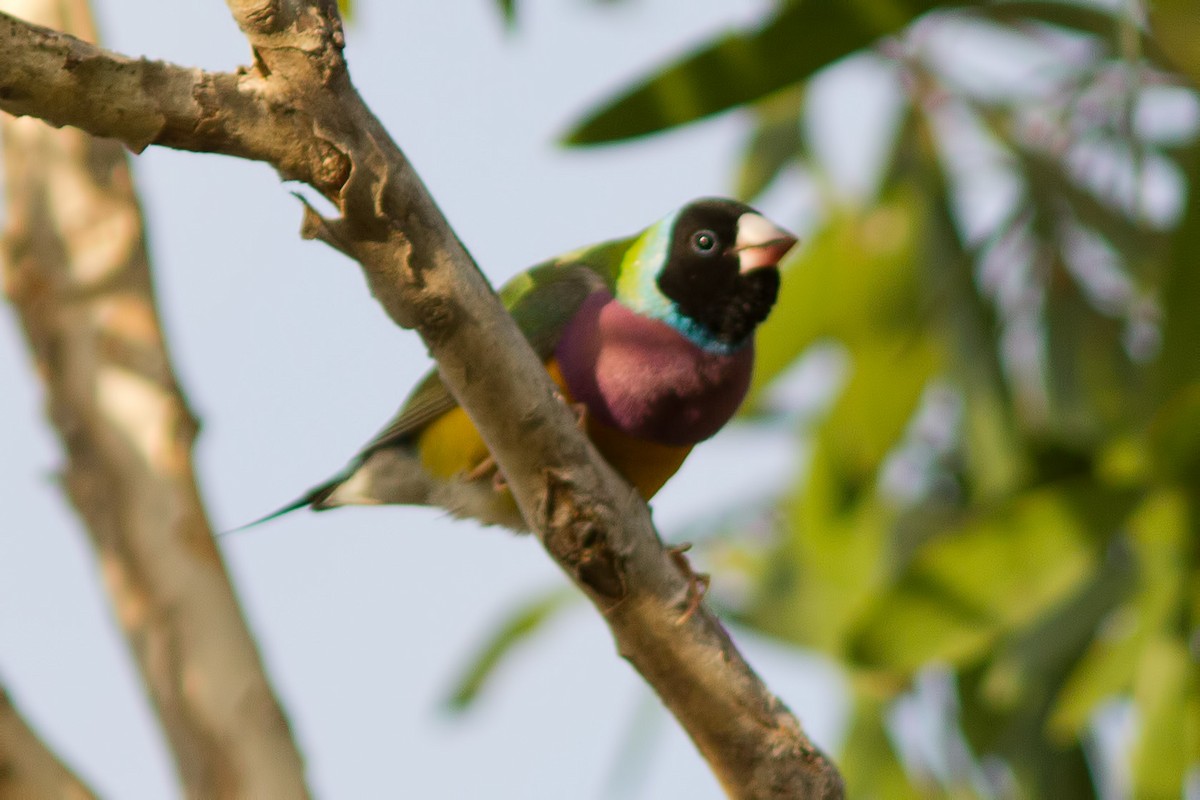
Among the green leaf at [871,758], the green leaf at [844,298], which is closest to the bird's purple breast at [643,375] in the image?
the green leaf at [844,298]

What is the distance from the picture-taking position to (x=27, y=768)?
1.89 m

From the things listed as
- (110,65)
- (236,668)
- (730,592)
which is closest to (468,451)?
(236,668)

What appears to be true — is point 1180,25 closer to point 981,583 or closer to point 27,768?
point 981,583

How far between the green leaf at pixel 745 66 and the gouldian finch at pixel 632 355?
18 centimetres

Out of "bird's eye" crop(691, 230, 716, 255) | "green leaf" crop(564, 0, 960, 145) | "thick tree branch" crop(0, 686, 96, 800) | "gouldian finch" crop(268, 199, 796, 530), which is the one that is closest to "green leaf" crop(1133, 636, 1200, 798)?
"gouldian finch" crop(268, 199, 796, 530)

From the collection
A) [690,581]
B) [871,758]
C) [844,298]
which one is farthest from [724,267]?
[871,758]

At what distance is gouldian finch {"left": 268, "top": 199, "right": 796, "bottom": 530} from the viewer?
2297mm

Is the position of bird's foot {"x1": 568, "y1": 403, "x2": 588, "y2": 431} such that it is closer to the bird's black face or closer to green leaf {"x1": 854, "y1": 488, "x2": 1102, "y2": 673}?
the bird's black face

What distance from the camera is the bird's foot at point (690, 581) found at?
184 cm

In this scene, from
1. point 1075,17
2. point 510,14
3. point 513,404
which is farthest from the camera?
point 1075,17

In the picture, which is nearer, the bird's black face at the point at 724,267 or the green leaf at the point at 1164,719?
the bird's black face at the point at 724,267

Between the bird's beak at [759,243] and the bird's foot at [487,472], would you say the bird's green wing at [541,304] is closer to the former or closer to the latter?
the bird's foot at [487,472]

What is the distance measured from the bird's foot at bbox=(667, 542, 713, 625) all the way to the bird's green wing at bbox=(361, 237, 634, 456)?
39cm

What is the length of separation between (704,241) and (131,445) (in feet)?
3.36
